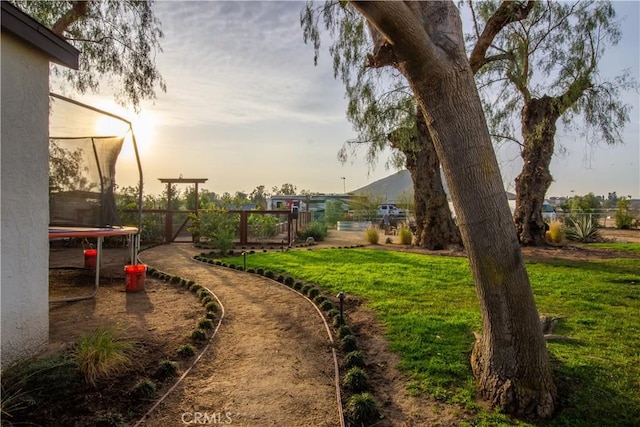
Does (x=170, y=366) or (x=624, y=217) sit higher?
(x=624, y=217)

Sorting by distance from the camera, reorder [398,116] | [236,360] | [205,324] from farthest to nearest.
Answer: [398,116]
[205,324]
[236,360]

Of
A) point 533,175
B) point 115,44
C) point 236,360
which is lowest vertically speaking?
point 236,360

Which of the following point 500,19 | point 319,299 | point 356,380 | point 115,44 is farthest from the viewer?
point 500,19

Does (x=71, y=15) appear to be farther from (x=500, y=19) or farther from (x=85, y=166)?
(x=500, y=19)

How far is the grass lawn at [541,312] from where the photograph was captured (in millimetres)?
2246

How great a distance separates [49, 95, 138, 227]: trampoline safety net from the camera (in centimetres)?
537

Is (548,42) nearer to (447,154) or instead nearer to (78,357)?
(447,154)

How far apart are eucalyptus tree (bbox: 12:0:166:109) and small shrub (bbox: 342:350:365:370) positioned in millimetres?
7157

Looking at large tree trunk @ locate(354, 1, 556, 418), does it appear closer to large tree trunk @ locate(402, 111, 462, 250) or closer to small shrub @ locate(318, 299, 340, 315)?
small shrub @ locate(318, 299, 340, 315)

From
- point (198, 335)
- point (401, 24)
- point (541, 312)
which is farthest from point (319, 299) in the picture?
point (401, 24)

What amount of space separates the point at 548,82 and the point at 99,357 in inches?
436

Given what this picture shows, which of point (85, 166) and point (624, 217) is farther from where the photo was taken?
point (624, 217)

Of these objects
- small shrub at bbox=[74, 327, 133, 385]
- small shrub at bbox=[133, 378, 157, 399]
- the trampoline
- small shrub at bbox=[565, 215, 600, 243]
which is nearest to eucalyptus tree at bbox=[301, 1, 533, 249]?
small shrub at bbox=[565, 215, 600, 243]

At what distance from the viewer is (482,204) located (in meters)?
2.17
